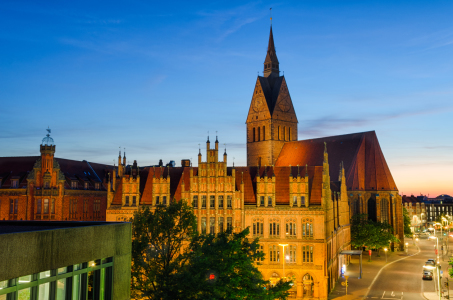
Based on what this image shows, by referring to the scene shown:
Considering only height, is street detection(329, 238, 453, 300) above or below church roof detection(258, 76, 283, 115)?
below

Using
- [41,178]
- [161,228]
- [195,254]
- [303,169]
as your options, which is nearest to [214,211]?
[303,169]

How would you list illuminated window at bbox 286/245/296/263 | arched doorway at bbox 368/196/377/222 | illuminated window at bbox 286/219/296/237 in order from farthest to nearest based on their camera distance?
arched doorway at bbox 368/196/377/222 < illuminated window at bbox 286/219/296/237 < illuminated window at bbox 286/245/296/263

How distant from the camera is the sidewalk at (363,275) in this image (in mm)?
56406

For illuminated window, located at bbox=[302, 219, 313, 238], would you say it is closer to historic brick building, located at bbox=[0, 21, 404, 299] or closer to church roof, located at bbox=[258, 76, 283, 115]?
historic brick building, located at bbox=[0, 21, 404, 299]

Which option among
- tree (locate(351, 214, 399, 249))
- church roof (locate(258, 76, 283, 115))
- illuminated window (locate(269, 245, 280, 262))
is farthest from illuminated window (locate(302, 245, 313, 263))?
church roof (locate(258, 76, 283, 115))

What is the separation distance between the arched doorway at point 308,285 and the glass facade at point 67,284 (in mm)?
38533

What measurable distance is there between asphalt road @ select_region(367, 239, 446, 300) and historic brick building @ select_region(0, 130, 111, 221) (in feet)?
189

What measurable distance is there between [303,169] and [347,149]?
150ft

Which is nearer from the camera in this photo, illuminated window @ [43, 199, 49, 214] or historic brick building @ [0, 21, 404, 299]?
historic brick building @ [0, 21, 404, 299]

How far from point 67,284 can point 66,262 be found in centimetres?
114

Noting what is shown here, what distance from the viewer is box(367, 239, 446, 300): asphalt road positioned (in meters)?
54.8

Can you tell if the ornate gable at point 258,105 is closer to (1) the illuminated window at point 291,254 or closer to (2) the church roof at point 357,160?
(2) the church roof at point 357,160

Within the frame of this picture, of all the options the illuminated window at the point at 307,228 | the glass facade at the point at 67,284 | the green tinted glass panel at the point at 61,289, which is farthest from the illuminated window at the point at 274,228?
the green tinted glass panel at the point at 61,289

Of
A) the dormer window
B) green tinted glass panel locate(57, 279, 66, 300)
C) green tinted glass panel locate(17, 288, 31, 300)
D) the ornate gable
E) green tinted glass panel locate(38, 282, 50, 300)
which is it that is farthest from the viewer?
the ornate gable
